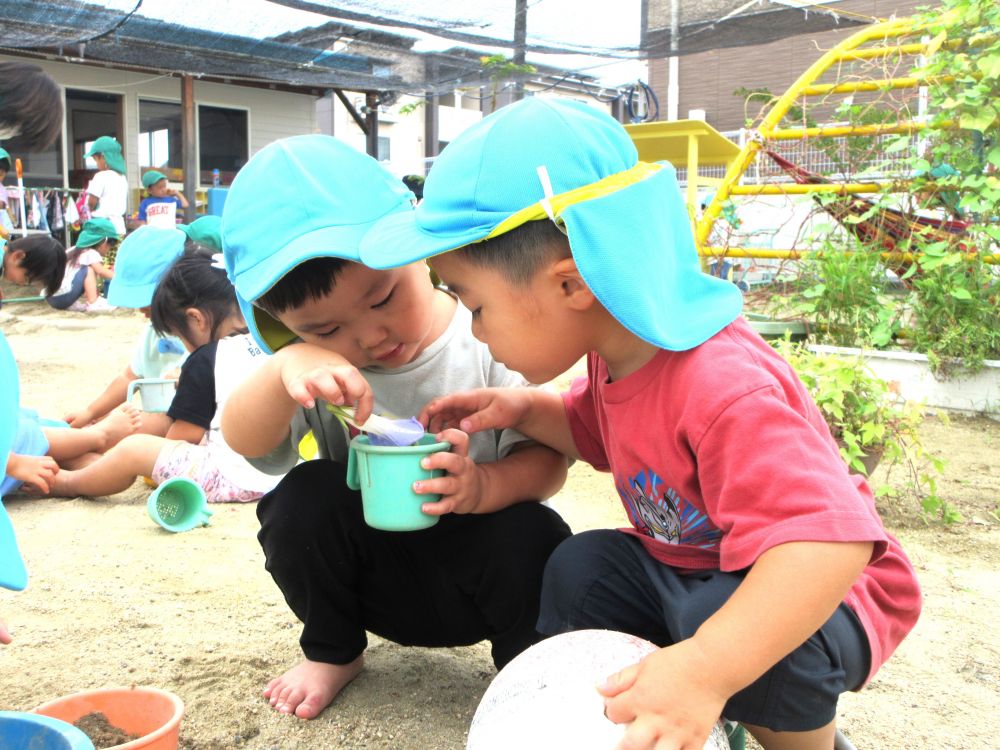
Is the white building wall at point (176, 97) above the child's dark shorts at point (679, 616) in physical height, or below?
above

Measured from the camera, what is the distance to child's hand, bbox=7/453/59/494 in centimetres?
301

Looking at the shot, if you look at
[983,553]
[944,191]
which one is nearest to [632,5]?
[944,191]

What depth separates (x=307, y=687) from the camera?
1889mm

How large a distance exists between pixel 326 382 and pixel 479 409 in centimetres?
37

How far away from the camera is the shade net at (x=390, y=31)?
8.25m

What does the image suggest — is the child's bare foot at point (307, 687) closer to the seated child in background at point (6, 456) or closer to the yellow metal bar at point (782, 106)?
the seated child in background at point (6, 456)

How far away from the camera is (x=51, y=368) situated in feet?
20.6

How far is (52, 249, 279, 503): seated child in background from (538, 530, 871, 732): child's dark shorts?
1949 mm

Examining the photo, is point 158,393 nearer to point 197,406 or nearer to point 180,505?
point 197,406

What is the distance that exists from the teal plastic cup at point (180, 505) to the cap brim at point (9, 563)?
5.90ft

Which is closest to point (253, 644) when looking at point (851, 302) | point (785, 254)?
point (851, 302)

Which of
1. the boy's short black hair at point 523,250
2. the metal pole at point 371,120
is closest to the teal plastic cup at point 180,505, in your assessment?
the boy's short black hair at point 523,250

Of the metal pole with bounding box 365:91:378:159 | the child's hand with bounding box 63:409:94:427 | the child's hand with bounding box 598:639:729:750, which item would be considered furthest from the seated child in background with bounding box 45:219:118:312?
the child's hand with bounding box 598:639:729:750

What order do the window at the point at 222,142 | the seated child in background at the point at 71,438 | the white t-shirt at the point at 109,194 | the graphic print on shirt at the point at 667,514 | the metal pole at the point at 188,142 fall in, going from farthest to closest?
the window at the point at 222,142 → the metal pole at the point at 188,142 → the white t-shirt at the point at 109,194 → the seated child in background at the point at 71,438 → the graphic print on shirt at the point at 667,514
